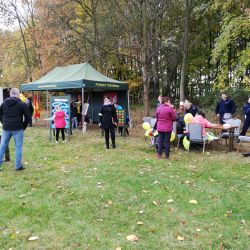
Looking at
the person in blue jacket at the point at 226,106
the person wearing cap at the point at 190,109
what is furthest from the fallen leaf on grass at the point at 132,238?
the person in blue jacket at the point at 226,106

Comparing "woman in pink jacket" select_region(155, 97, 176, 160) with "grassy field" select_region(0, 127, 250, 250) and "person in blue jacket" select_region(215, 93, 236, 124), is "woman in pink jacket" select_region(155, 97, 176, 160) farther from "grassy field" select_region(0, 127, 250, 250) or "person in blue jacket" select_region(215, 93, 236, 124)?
"person in blue jacket" select_region(215, 93, 236, 124)

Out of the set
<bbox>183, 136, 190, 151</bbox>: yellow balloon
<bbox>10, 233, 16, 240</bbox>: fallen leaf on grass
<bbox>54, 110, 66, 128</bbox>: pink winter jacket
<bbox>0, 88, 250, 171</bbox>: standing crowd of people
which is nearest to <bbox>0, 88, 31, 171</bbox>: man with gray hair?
<bbox>0, 88, 250, 171</bbox>: standing crowd of people

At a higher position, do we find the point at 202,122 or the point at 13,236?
the point at 202,122

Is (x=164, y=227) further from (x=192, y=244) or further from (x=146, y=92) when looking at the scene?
(x=146, y=92)

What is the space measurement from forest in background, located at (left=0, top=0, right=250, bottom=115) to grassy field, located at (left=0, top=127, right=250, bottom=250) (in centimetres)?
780

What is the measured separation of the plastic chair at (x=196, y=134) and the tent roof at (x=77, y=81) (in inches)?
230

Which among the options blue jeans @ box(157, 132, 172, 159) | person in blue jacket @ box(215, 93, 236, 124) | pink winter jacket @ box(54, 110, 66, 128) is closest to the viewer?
blue jeans @ box(157, 132, 172, 159)

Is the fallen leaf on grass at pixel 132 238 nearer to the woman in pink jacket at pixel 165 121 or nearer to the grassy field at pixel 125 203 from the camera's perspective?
the grassy field at pixel 125 203

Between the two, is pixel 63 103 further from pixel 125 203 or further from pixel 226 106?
pixel 125 203

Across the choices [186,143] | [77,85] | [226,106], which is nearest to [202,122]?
[186,143]

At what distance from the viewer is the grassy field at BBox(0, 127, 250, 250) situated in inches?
152

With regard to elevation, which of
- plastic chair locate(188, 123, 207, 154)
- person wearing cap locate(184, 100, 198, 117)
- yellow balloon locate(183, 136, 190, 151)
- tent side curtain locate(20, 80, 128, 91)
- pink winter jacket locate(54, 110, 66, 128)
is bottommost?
yellow balloon locate(183, 136, 190, 151)

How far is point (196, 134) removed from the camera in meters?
9.30

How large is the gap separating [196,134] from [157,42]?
38.4ft
